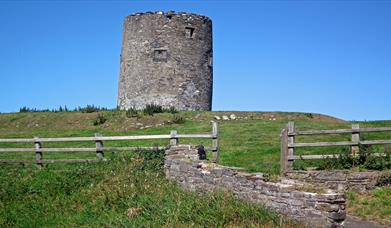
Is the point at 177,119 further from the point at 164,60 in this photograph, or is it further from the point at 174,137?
the point at 174,137

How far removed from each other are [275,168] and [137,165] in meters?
3.88

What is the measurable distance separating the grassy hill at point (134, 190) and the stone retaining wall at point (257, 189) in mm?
370

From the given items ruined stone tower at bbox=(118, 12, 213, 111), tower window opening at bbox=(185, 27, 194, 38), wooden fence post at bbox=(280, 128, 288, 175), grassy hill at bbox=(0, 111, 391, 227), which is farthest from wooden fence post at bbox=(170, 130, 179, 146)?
tower window opening at bbox=(185, 27, 194, 38)

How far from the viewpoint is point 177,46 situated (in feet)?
105

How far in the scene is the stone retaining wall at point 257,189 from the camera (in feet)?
29.5

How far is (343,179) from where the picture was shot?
1334cm

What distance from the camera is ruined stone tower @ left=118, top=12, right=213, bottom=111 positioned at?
31.7 metres

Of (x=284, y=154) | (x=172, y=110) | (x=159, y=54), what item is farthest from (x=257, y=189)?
(x=159, y=54)

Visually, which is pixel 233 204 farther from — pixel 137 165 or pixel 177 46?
pixel 177 46

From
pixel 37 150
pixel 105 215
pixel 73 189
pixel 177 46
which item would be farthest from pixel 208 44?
pixel 105 215

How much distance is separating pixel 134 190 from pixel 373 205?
5341 mm

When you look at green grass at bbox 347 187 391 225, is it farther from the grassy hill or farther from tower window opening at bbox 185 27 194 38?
tower window opening at bbox 185 27 194 38

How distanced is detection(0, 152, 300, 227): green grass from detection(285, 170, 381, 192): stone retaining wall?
354cm

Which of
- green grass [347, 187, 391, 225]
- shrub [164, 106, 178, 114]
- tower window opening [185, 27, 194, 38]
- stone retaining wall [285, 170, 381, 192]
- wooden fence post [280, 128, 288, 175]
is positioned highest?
tower window opening [185, 27, 194, 38]
